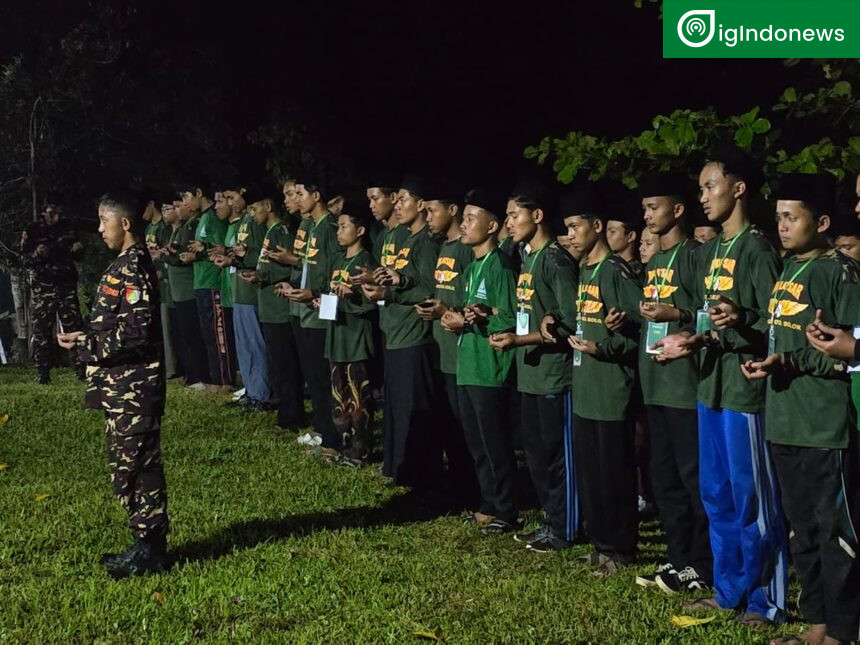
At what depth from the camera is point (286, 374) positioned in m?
14.0

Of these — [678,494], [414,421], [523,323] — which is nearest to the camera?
[678,494]

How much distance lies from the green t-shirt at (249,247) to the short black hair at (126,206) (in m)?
5.91

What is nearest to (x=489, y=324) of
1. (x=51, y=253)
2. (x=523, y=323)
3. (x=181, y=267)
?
(x=523, y=323)

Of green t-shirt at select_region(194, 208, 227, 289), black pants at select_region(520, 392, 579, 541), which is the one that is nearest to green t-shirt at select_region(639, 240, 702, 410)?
black pants at select_region(520, 392, 579, 541)

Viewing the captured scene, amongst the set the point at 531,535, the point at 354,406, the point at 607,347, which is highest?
the point at 607,347

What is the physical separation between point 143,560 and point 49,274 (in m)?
10.7

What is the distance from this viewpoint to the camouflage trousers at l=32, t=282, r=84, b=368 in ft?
59.3

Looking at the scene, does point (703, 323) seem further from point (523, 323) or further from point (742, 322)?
point (523, 323)

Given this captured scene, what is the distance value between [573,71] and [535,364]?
714 centimetres

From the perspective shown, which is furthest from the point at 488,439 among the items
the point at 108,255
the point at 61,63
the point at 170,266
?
Result: the point at 108,255

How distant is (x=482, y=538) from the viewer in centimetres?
924

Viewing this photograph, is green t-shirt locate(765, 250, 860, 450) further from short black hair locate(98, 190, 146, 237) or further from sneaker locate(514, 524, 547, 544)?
short black hair locate(98, 190, 146, 237)

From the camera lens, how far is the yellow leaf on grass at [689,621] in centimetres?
701

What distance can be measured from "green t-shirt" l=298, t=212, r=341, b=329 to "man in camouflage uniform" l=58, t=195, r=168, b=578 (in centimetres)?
434
